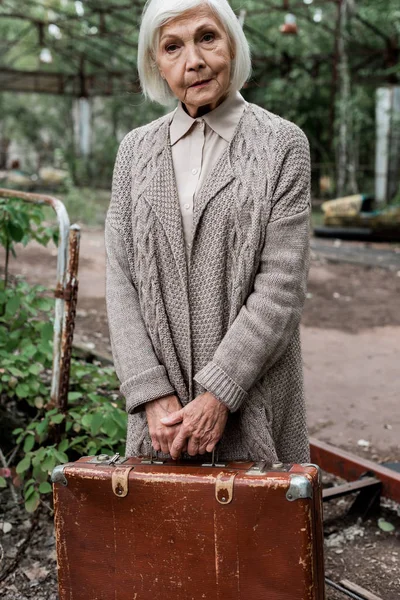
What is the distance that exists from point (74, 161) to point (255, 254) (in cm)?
2016

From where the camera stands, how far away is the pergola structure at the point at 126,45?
13680 millimetres

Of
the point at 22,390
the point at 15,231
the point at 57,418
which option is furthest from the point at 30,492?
the point at 15,231

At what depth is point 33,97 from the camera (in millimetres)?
31453

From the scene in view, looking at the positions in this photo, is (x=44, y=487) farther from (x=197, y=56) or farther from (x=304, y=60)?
(x=304, y=60)

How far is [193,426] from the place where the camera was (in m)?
1.79

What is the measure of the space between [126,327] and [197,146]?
514 millimetres

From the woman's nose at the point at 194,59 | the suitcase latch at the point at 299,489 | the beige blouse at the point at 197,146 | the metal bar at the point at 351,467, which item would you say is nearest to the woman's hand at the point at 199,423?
the suitcase latch at the point at 299,489

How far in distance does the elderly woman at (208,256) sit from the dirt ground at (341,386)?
1141 mm

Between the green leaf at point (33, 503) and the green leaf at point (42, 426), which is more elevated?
the green leaf at point (42, 426)

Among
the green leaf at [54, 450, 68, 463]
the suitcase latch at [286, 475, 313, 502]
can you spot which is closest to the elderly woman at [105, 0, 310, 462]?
the suitcase latch at [286, 475, 313, 502]

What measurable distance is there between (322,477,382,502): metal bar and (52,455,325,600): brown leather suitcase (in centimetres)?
136

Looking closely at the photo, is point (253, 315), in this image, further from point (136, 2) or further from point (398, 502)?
point (136, 2)

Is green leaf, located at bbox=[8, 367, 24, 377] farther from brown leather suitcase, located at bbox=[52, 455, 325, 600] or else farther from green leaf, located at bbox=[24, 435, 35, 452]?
brown leather suitcase, located at bbox=[52, 455, 325, 600]

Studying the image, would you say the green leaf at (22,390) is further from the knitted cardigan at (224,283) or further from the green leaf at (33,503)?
the knitted cardigan at (224,283)
